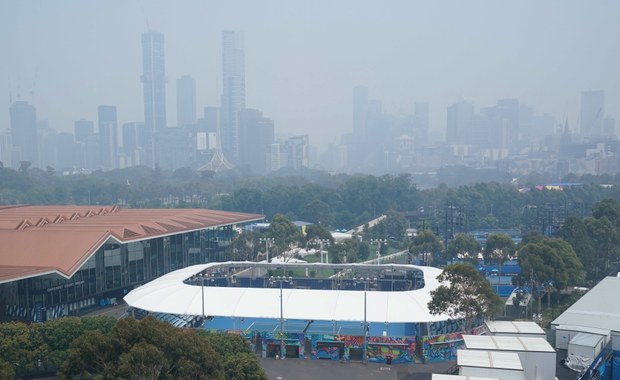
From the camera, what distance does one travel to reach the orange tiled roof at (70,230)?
23.2m

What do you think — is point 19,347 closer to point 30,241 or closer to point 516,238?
point 30,241

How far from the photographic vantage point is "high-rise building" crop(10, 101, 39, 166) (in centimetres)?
14738

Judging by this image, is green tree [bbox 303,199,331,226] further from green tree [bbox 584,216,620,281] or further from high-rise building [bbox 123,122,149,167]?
high-rise building [bbox 123,122,149,167]

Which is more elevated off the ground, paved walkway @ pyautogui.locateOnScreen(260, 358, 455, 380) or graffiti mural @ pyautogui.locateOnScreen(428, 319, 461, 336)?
graffiti mural @ pyautogui.locateOnScreen(428, 319, 461, 336)

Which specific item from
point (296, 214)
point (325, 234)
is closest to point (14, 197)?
point (296, 214)

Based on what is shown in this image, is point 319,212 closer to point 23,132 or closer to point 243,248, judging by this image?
point 243,248

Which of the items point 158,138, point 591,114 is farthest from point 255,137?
point 591,114

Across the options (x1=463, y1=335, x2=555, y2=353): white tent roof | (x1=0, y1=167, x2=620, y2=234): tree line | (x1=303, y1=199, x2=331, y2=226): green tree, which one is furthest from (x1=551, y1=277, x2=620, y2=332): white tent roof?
(x1=303, y1=199, x2=331, y2=226): green tree

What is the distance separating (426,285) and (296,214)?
38.5m

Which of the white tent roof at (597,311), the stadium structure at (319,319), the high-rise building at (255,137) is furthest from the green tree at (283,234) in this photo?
the high-rise building at (255,137)

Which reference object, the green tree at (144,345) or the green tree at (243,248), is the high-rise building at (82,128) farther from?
the green tree at (144,345)

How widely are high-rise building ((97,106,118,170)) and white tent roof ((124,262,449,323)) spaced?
147 metres

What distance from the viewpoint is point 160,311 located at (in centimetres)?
2031

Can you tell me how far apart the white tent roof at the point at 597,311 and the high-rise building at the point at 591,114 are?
16788 cm
